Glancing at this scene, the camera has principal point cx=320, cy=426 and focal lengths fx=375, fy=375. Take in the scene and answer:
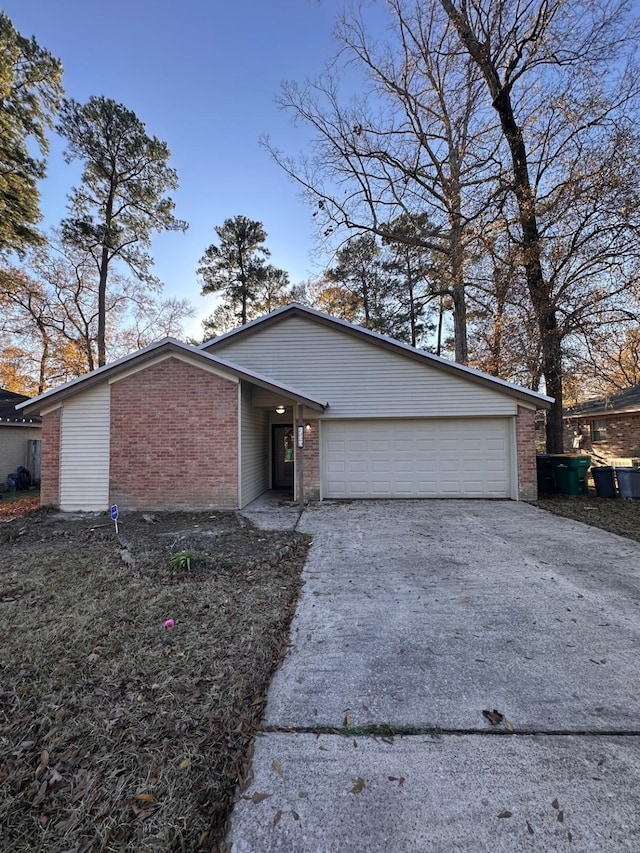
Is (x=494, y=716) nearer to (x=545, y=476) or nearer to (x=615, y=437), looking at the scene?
(x=545, y=476)

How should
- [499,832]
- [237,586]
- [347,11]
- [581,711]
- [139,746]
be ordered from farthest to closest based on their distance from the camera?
[347,11] < [237,586] < [581,711] < [139,746] < [499,832]

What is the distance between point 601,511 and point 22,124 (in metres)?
24.1

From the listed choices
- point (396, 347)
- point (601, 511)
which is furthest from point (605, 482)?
point (396, 347)

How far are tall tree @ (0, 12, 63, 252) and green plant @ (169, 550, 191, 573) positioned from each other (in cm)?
1762

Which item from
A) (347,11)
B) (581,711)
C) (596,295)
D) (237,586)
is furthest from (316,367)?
(347,11)

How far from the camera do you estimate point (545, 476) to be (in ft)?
35.5

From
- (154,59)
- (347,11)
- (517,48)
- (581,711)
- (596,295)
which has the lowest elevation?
(581,711)

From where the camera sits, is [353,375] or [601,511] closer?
[601,511]

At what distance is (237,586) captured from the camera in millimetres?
4398

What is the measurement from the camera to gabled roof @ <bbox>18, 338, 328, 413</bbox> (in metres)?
8.59

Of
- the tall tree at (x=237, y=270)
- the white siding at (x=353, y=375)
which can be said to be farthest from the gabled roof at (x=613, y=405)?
the tall tree at (x=237, y=270)

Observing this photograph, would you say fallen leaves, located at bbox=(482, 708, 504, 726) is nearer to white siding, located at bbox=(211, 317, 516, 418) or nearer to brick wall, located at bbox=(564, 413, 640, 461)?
white siding, located at bbox=(211, 317, 516, 418)

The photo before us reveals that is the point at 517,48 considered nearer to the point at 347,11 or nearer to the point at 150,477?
the point at 347,11

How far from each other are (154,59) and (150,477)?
444 inches
